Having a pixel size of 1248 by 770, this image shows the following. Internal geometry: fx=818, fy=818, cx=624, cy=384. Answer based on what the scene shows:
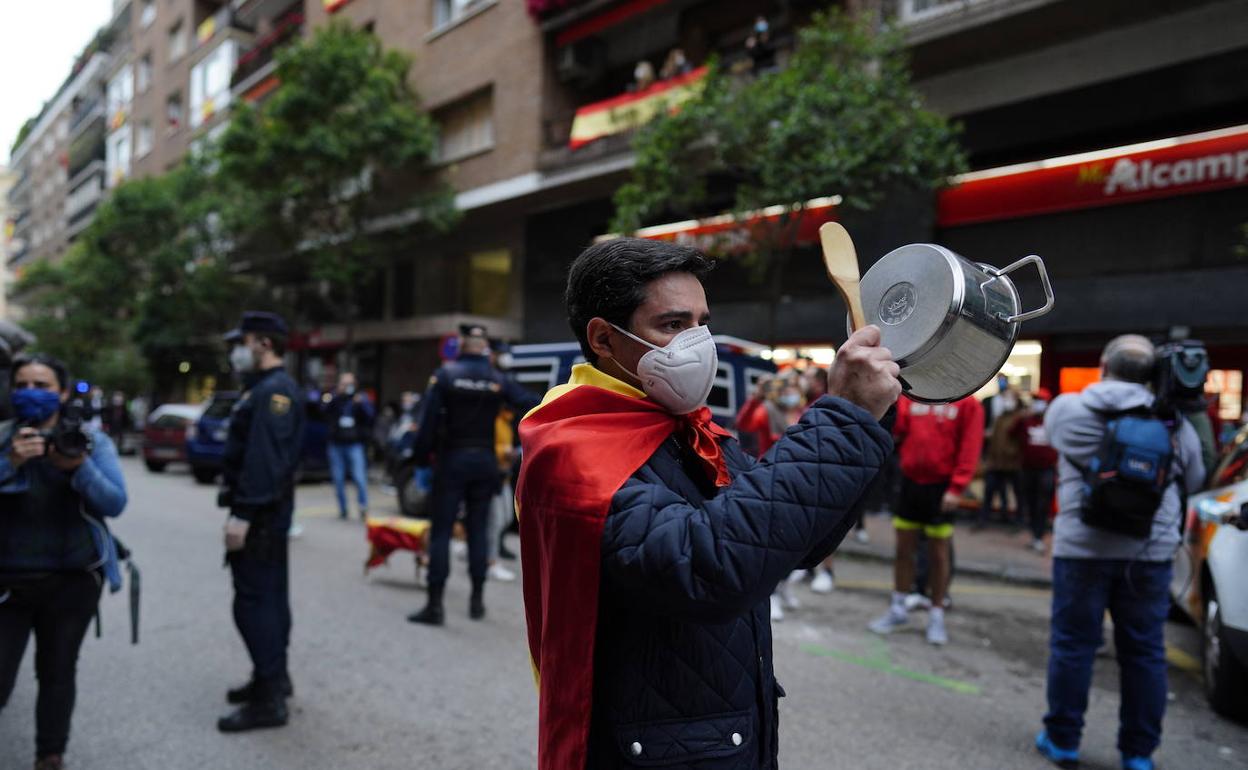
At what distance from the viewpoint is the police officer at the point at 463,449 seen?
5637 mm

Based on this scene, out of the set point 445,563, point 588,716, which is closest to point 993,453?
point 445,563

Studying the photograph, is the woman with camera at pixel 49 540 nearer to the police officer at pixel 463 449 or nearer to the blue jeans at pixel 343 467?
the police officer at pixel 463 449

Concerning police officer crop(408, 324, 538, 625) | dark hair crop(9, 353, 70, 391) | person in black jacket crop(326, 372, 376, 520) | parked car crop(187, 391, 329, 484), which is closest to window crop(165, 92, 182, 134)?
parked car crop(187, 391, 329, 484)

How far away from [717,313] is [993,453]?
597cm

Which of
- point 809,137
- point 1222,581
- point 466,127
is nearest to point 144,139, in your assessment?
point 466,127

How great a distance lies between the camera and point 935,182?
33.4 ft

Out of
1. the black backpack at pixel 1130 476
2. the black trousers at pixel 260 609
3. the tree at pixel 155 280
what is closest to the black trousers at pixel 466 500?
the black trousers at pixel 260 609

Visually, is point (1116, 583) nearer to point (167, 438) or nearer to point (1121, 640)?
point (1121, 640)

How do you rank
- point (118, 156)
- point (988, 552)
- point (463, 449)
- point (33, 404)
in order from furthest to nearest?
point (118, 156)
point (988, 552)
point (463, 449)
point (33, 404)

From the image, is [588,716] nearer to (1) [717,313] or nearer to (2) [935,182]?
(2) [935,182]

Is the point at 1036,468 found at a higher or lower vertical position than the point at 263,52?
lower

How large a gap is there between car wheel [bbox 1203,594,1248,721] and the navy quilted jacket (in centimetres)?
377

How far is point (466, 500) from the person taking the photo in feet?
19.2

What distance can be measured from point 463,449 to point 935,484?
A: 3.22m
